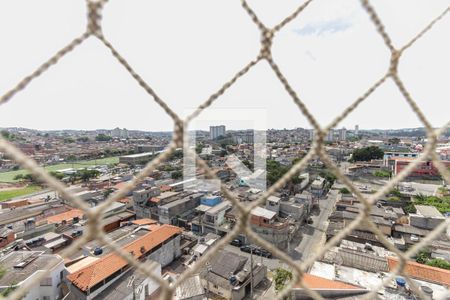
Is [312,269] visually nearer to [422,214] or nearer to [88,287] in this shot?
[88,287]

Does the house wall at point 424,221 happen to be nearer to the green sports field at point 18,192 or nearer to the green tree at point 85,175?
the green tree at point 85,175

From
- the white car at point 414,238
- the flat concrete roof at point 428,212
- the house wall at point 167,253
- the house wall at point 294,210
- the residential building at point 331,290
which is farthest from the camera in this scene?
the house wall at point 294,210

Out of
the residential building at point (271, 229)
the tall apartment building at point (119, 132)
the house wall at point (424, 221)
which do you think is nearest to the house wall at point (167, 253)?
the residential building at point (271, 229)

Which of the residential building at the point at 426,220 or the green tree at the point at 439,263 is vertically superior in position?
the residential building at the point at 426,220

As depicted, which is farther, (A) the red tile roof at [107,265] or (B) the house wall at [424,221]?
(B) the house wall at [424,221]

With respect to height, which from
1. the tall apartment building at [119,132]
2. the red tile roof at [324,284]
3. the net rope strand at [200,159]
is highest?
the tall apartment building at [119,132]

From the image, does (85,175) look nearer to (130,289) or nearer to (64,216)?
(64,216)

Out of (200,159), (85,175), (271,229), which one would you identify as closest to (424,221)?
(271,229)

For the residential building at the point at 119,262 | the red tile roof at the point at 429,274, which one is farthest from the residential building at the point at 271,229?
the red tile roof at the point at 429,274

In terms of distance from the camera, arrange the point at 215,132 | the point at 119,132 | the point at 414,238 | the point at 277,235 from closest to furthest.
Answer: the point at 414,238
the point at 277,235
the point at 215,132
the point at 119,132

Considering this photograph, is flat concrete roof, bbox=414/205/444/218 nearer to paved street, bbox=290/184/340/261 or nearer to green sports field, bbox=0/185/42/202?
paved street, bbox=290/184/340/261

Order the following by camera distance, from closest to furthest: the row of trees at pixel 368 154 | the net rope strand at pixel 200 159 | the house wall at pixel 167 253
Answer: the net rope strand at pixel 200 159 < the house wall at pixel 167 253 < the row of trees at pixel 368 154
